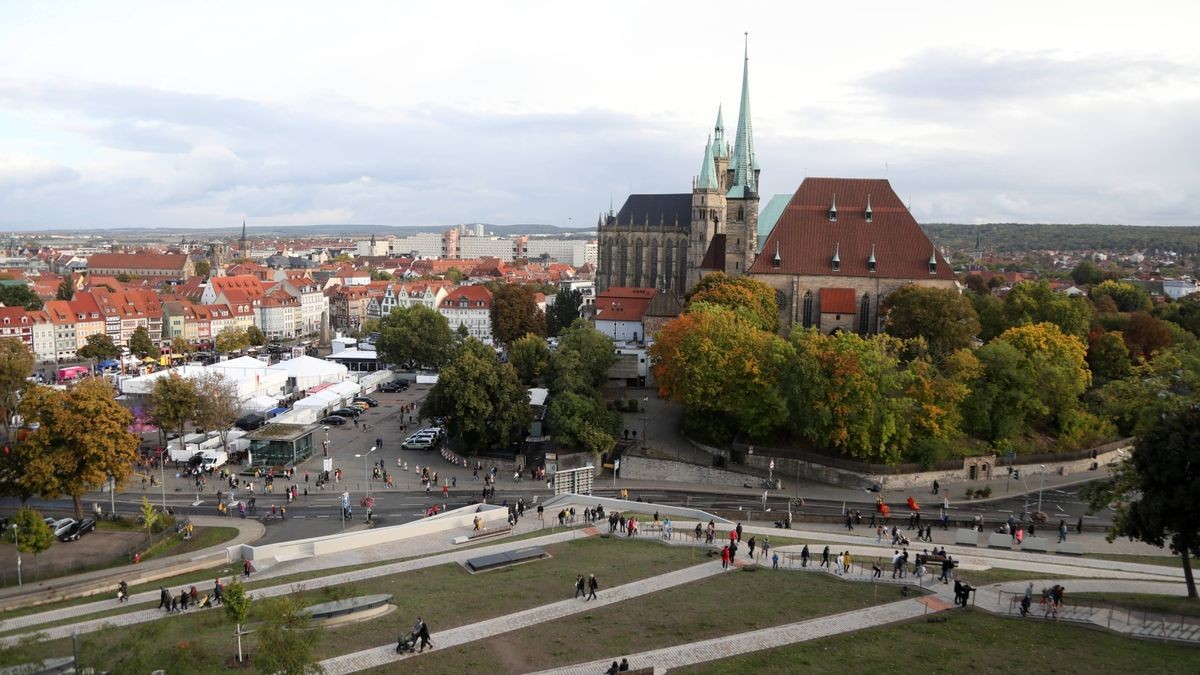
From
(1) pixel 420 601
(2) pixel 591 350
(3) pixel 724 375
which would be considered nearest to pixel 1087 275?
(2) pixel 591 350

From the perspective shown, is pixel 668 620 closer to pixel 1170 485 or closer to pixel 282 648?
pixel 282 648

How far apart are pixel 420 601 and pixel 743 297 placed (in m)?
41.0

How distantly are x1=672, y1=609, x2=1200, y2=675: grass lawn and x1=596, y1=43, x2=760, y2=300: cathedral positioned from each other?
55.1 meters

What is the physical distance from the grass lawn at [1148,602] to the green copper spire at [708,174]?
68.0 metres

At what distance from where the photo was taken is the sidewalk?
28.7 metres

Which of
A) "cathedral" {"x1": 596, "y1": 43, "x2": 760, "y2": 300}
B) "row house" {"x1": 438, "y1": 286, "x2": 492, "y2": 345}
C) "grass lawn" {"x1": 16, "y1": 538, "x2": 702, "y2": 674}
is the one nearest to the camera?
"grass lawn" {"x1": 16, "y1": 538, "x2": 702, "y2": 674}

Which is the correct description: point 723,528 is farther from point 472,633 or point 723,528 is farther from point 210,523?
point 210,523

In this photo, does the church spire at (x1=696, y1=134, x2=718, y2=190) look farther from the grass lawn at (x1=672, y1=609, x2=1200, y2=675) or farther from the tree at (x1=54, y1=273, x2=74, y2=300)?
the tree at (x1=54, y1=273, x2=74, y2=300)

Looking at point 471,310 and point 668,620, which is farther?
point 471,310

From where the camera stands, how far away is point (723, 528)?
3522 cm

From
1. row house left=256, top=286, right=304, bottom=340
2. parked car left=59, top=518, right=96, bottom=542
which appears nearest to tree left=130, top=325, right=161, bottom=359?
row house left=256, top=286, right=304, bottom=340

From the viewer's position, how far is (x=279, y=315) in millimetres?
119188

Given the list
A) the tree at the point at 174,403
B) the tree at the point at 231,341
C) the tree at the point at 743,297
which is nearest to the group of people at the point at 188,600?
the tree at the point at 174,403

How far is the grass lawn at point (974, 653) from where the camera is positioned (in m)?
20.0
